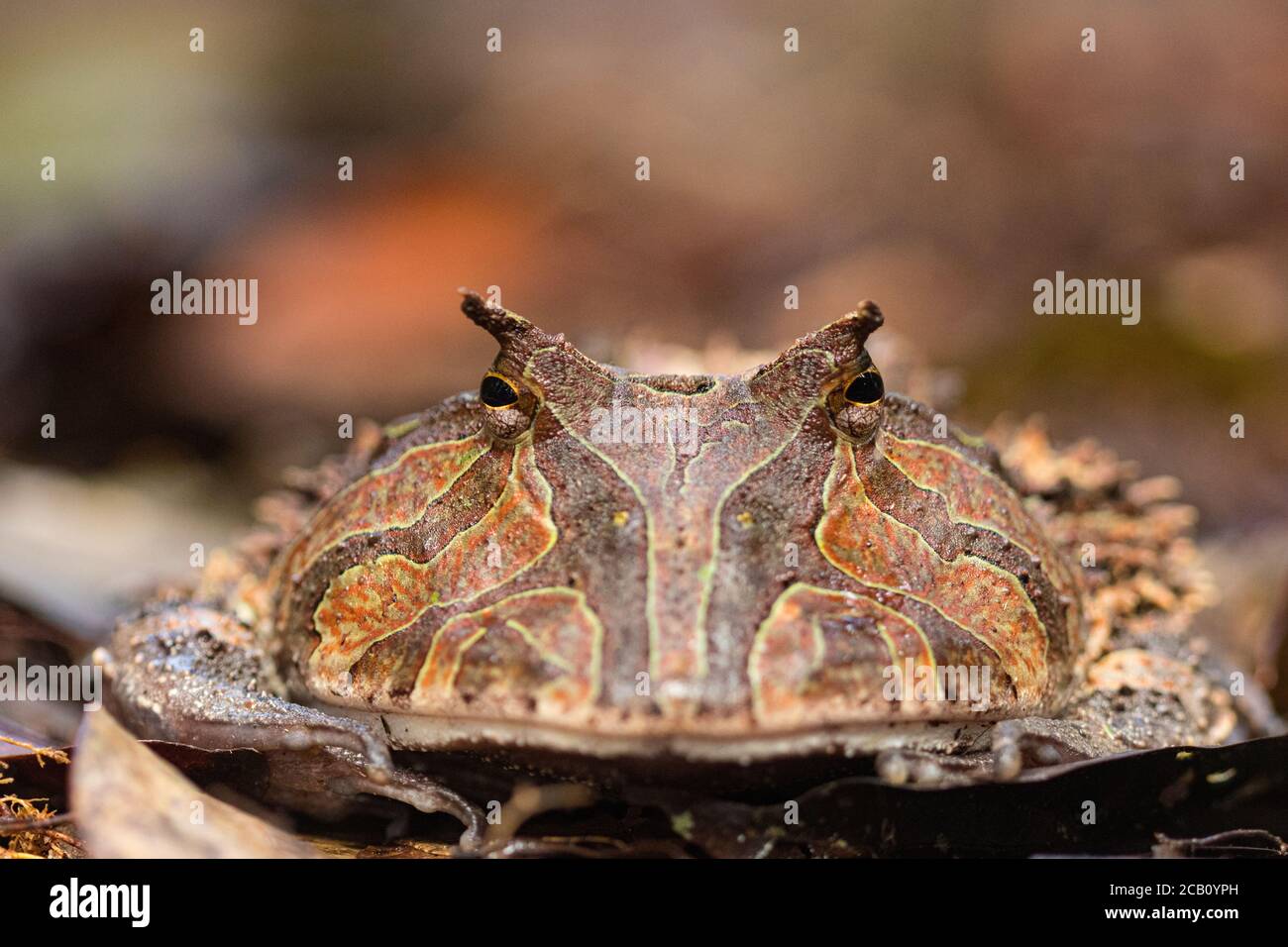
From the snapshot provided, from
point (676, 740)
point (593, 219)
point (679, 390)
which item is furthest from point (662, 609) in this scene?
point (593, 219)

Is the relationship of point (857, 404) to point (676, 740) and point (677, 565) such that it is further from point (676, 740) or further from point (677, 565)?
point (676, 740)

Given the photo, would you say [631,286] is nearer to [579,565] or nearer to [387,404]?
[387,404]

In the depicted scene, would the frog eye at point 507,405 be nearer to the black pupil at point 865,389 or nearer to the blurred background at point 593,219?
the black pupil at point 865,389

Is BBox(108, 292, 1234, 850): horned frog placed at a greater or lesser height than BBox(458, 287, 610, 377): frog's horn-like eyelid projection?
lesser

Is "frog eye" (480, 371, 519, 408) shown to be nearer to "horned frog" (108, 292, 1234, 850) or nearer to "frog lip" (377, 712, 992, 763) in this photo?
"horned frog" (108, 292, 1234, 850)

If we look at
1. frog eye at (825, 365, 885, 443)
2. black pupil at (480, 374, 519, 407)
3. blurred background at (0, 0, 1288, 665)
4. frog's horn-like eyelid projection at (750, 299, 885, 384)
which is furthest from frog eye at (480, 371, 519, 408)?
blurred background at (0, 0, 1288, 665)

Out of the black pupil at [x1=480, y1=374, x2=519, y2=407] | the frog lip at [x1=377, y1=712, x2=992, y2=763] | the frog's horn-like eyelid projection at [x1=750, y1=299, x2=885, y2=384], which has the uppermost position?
the frog's horn-like eyelid projection at [x1=750, y1=299, x2=885, y2=384]

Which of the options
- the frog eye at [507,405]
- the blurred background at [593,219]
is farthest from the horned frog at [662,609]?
the blurred background at [593,219]
